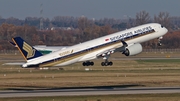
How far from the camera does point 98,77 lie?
10456cm

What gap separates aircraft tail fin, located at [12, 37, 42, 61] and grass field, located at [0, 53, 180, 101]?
4.53 metres

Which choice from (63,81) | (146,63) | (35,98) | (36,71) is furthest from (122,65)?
(35,98)

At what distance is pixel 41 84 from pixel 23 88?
289 inches

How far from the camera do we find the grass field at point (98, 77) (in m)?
72.4

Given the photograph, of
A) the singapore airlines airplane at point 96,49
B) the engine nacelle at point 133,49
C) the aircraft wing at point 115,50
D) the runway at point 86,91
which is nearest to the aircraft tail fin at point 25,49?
the singapore airlines airplane at point 96,49

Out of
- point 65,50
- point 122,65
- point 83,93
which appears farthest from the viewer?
point 122,65

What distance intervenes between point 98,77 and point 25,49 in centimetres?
2021

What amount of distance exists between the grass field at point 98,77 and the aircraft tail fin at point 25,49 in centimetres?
453

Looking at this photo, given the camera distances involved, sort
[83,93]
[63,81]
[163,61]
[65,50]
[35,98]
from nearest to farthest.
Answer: [35,98], [83,93], [65,50], [63,81], [163,61]

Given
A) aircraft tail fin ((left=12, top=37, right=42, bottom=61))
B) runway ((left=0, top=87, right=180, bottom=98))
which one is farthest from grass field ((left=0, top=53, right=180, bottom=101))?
aircraft tail fin ((left=12, top=37, right=42, bottom=61))

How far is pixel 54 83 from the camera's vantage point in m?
93.9

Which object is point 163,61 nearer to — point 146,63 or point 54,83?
point 146,63

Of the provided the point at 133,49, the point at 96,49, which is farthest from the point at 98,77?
the point at 133,49

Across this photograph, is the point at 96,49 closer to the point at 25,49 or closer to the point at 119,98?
the point at 25,49
